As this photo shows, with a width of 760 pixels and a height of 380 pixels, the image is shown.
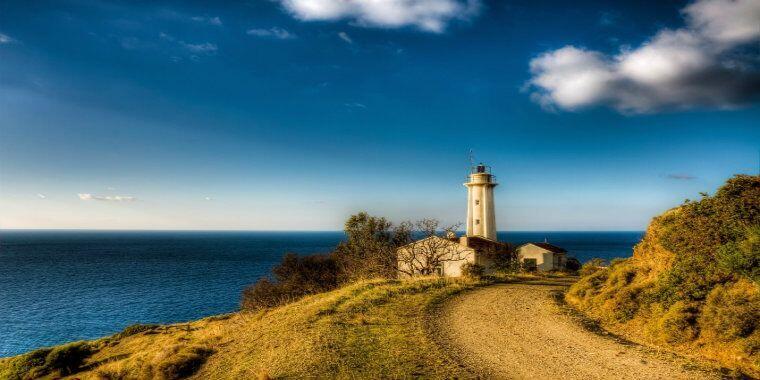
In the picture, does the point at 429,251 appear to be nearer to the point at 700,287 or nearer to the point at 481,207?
the point at 481,207

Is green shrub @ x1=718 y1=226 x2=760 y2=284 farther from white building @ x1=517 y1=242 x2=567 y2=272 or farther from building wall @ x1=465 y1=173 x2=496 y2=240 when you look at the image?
building wall @ x1=465 y1=173 x2=496 y2=240

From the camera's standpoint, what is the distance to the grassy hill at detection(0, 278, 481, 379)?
10.9 metres

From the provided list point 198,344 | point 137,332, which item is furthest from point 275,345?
point 137,332

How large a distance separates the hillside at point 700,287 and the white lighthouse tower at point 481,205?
25.0 m

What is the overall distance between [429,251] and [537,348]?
939 inches

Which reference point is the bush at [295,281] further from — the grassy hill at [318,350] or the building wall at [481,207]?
the grassy hill at [318,350]

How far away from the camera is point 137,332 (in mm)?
30062

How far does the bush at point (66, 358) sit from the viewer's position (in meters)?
20.8

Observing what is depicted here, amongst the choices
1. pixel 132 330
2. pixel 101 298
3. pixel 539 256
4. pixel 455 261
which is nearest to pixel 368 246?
pixel 455 261

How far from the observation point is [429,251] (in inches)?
1406

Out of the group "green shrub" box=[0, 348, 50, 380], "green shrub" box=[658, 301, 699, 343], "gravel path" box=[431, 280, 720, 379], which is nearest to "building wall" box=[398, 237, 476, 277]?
"gravel path" box=[431, 280, 720, 379]

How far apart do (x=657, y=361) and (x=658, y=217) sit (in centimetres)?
1079

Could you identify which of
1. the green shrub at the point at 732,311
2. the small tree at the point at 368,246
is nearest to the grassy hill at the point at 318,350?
the green shrub at the point at 732,311

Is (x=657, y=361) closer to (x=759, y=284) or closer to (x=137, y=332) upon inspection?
(x=759, y=284)
